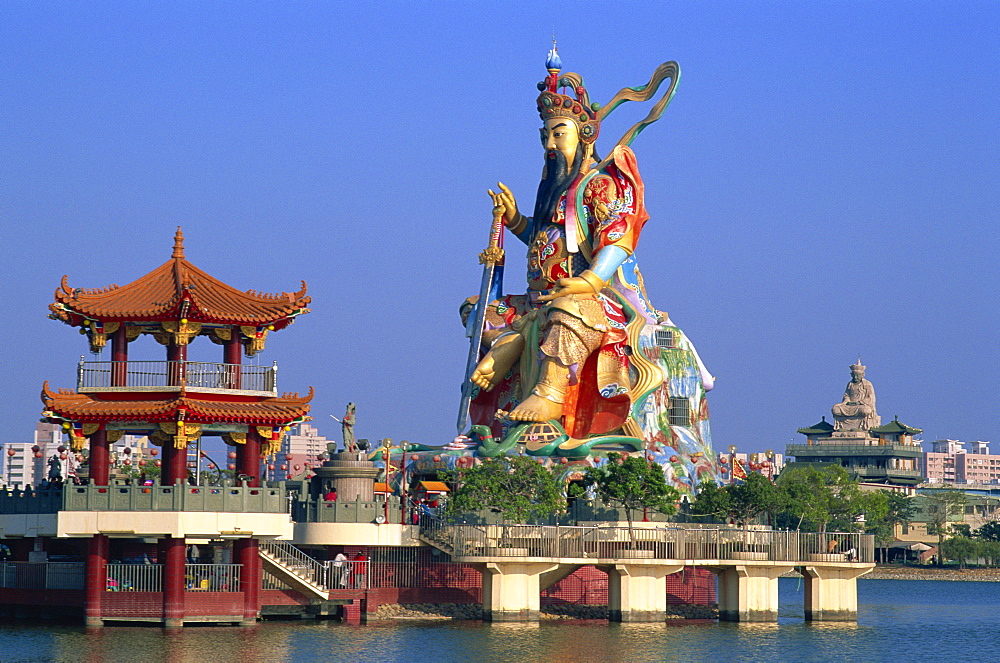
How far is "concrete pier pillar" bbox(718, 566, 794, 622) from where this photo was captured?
155 feet

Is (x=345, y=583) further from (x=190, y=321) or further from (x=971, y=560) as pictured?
(x=971, y=560)

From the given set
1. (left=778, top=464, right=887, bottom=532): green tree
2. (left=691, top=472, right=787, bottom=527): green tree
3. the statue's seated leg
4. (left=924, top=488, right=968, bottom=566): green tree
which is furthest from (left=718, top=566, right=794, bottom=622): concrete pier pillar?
(left=924, top=488, right=968, bottom=566): green tree

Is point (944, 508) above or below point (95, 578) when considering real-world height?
above

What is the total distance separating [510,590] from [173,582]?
8.79 meters

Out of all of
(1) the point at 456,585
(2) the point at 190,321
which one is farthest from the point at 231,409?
(1) the point at 456,585

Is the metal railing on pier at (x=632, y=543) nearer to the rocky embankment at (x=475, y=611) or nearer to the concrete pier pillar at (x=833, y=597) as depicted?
the concrete pier pillar at (x=833, y=597)

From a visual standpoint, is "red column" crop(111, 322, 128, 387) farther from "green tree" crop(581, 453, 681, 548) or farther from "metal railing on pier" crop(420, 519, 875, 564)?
"green tree" crop(581, 453, 681, 548)

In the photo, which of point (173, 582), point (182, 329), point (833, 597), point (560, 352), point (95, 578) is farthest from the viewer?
point (560, 352)

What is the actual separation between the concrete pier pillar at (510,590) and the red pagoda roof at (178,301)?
8064 millimetres

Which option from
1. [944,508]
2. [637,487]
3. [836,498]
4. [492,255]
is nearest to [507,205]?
[492,255]

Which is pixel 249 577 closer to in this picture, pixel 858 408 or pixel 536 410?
pixel 536 410

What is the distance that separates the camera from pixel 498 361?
196ft

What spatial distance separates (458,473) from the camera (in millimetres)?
52625

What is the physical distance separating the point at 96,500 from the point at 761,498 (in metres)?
20.6
